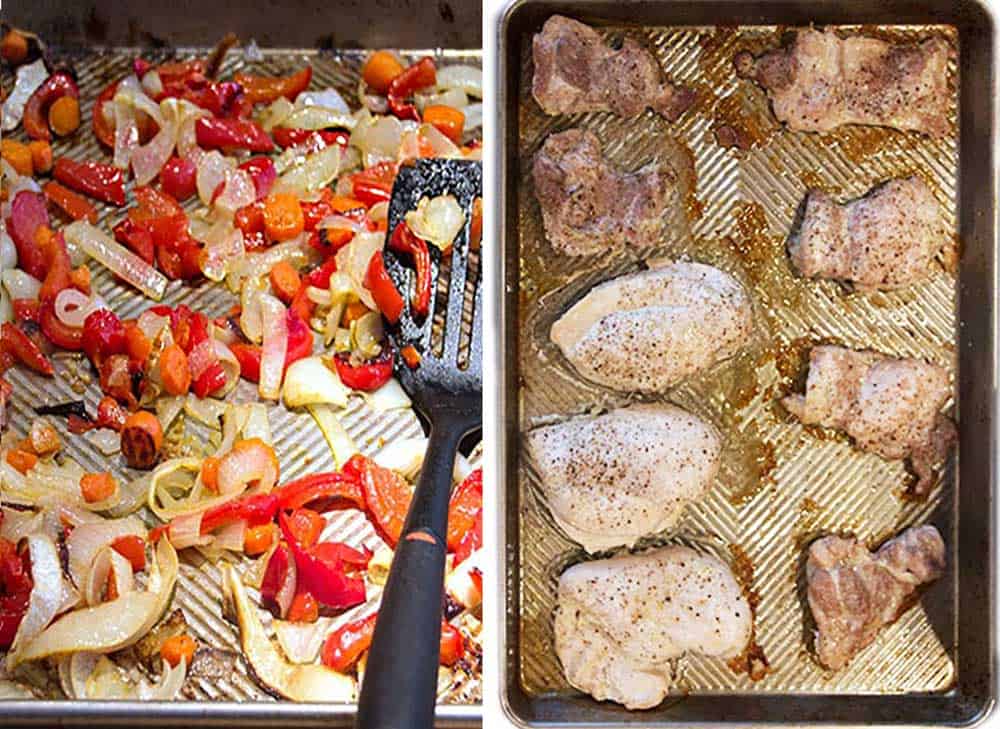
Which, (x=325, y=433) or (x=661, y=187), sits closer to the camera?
(x=661, y=187)

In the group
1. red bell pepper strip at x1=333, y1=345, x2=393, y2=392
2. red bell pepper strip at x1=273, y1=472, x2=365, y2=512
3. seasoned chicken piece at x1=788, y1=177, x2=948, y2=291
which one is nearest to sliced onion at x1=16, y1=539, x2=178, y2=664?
red bell pepper strip at x1=273, y1=472, x2=365, y2=512

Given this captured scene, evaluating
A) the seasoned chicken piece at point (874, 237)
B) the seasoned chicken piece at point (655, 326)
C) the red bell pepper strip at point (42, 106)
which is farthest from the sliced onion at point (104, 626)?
the seasoned chicken piece at point (874, 237)

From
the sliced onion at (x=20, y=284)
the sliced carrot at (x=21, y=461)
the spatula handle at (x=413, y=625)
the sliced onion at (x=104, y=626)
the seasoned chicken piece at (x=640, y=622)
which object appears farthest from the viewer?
the sliced onion at (x=20, y=284)

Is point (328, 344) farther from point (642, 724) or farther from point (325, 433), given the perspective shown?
point (642, 724)

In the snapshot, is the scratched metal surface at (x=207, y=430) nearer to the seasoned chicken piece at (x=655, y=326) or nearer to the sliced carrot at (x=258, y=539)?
the sliced carrot at (x=258, y=539)

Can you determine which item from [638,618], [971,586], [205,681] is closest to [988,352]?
[971,586]

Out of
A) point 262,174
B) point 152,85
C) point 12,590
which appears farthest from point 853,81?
point 12,590
